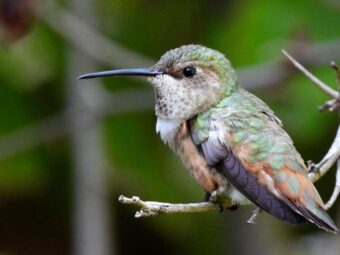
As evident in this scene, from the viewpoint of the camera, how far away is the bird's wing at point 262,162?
3986 millimetres

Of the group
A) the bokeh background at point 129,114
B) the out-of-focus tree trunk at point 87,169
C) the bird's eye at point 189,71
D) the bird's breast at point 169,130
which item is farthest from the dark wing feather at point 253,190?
the out-of-focus tree trunk at point 87,169

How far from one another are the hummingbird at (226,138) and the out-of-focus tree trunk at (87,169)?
98.7 inches

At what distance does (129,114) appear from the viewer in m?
7.57

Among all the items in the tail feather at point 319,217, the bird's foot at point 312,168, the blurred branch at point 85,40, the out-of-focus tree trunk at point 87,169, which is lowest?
the out-of-focus tree trunk at point 87,169

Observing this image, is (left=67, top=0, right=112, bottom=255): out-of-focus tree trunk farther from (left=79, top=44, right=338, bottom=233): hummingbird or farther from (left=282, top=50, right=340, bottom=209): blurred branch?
(left=282, top=50, right=340, bottom=209): blurred branch

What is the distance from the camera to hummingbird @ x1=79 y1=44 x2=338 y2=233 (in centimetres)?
407

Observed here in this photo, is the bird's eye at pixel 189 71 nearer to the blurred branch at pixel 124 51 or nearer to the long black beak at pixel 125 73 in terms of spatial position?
the long black beak at pixel 125 73

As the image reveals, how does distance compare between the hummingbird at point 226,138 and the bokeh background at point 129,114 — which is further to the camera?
the bokeh background at point 129,114

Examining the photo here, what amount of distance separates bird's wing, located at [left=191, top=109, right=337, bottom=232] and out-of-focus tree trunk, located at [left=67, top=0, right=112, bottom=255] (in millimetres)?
2691

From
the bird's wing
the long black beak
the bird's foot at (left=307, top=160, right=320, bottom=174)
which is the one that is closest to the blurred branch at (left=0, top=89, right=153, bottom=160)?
the long black beak

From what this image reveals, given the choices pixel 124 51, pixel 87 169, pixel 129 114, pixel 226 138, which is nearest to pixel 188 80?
pixel 226 138

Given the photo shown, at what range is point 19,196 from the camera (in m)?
Result: 7.91

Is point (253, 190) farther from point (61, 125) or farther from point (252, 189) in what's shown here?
point (61, 125)

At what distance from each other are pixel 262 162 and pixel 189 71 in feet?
2.19
